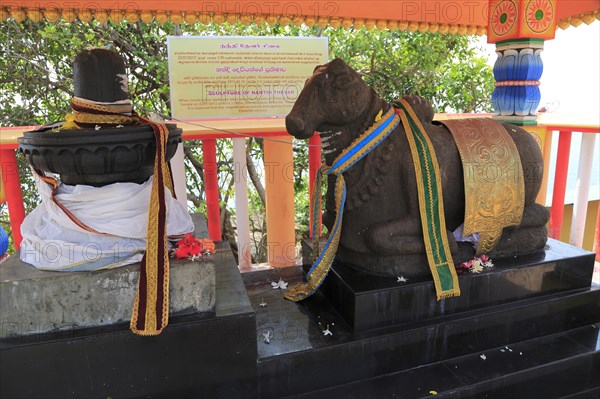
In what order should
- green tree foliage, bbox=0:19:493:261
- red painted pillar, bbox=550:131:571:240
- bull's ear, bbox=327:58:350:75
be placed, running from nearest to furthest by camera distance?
bull's ear, bbox=327:58:350:75 → red painted pillar, bbox=550:131:571:240 → green tree foliage, bbox=0:19:493:261

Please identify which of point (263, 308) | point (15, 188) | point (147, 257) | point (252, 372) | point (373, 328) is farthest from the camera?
point (15, 188)

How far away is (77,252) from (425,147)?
64.8 inches

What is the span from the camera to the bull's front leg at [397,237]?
2113mm

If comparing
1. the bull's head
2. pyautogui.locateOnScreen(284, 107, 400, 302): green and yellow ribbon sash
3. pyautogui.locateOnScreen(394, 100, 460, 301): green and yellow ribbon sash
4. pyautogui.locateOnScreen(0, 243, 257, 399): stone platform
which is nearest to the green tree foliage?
the bull's head

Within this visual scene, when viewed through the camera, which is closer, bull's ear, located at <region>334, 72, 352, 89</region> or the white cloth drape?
the white cloth drape

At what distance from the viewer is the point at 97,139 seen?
1.63 metres

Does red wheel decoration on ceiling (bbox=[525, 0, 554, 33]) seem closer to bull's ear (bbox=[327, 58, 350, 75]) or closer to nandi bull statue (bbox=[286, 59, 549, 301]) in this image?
nandi bull statue (bbox=[286, 59, 549, 301])

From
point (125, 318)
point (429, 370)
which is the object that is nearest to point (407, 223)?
point (429, 370)

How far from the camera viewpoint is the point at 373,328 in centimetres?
207

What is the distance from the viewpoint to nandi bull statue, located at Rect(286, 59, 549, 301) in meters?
2.08

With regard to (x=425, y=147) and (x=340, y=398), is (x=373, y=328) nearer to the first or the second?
(x=340, y=398)

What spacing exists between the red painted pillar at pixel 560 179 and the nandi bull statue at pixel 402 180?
176 cm

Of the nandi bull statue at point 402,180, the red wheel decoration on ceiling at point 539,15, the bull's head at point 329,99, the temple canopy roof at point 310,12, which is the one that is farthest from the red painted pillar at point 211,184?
the red wheel decoration on ceiling at point 539,15

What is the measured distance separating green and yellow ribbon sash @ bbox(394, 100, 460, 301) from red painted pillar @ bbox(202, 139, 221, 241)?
5.28ft
